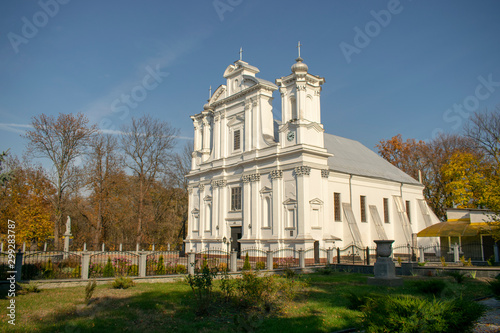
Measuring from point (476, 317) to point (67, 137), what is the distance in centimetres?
3806

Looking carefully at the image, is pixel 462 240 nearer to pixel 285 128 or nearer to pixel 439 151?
pixel 285 128

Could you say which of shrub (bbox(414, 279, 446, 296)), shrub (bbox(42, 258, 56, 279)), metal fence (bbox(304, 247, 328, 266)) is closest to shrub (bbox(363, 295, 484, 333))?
shrub (bbox(414, 279, 446, 296))

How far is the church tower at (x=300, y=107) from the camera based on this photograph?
2875 centimetres

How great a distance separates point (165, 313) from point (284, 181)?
1994 cm

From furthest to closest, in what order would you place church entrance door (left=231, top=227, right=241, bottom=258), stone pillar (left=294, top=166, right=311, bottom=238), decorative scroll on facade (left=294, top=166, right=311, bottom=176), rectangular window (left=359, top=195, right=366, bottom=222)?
1. rectangular window (left=359, top=195, right=366, bottom=222)
2. church entrance door (left=231, top=227, right=241, bottom=258)
3. decorative scroll on facade (left=294, top=166, right=311, bottom=176)
4. stone pillar (left=294, top=166, right=311, bottom=238)

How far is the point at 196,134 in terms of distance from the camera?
39812 millimetres

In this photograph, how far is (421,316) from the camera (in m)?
6.70

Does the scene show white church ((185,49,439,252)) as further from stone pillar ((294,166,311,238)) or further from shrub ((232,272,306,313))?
shrub ((232,272,306,313))

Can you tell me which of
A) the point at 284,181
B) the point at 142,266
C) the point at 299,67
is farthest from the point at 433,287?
the point at 299,67

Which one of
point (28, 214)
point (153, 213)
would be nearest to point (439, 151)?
point (153, 213)

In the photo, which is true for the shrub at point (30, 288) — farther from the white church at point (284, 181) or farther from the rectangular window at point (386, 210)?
the rectangular window at point (386, 210)

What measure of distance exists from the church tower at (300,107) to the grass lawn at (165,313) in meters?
16.2

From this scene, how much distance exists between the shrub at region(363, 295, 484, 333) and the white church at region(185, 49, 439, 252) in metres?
19.8

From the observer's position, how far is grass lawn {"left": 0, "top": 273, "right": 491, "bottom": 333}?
8516 mm
